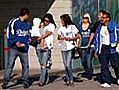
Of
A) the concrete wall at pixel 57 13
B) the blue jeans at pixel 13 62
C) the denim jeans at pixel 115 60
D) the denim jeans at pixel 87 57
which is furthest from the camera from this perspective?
the concrete wall at pixel 57 13

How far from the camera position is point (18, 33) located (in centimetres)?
1184

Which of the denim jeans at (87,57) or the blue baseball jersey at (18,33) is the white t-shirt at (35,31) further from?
the denim jeans at (87,57)

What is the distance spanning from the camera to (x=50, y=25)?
1263 centimetres

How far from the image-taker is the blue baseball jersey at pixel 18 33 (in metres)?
11.8

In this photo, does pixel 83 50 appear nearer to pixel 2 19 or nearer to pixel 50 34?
pixel 50 34

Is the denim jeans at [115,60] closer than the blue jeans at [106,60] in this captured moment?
No

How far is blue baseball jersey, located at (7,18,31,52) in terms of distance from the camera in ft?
38.8

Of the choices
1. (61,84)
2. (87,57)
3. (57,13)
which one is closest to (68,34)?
(61,84)

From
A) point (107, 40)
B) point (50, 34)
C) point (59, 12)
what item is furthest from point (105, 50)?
point (59, 12)

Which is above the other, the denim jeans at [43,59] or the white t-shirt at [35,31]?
the white t-shirt at [35,31]

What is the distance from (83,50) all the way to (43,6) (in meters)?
2.75

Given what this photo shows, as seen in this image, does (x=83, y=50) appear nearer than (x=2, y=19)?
Yes

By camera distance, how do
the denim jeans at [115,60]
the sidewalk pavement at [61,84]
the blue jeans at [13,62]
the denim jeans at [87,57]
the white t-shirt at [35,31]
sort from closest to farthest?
the blue jeans at [13,62], the sidewalk pavement at [61,84], the denim jeans at [115,60], the white t-shirt at [35,31], the denim jeans at [87,57]

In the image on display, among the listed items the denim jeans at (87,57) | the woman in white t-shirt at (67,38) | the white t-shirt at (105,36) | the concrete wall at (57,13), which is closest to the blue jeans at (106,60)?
the white t-shirt at (105,36)
